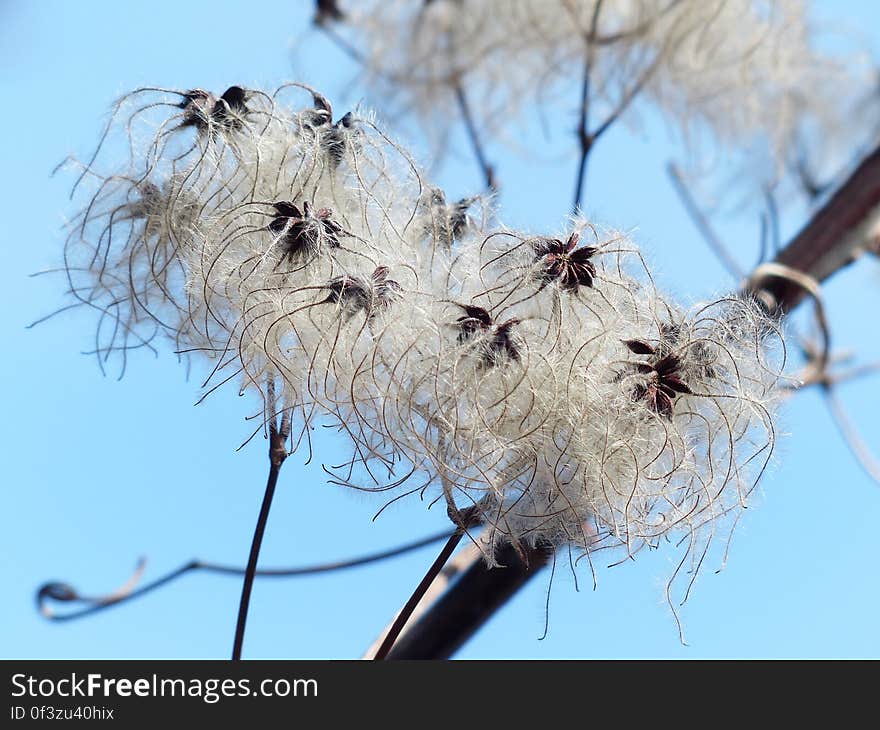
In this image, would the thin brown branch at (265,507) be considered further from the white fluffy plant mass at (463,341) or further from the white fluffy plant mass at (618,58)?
the white fluffy plant mass at (618,58)

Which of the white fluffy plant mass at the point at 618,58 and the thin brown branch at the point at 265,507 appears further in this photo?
the white fluffy plant mass at the point at 618,58

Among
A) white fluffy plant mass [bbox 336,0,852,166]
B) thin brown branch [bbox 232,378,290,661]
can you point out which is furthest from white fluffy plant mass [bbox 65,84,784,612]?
white fluffy plant mass [bbox 336,0,852,166]

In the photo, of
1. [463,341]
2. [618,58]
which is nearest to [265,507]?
[463,341]

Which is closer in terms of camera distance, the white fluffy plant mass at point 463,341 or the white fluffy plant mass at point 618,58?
the white fluffy plant mass at point 463,341

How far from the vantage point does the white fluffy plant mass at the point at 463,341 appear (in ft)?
2.92

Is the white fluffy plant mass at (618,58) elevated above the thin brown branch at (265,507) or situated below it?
above

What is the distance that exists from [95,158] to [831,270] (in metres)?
1.22

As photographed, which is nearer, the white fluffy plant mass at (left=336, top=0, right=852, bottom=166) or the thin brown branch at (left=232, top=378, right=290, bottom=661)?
the thin brown branch at (left=232, top=378, right=290, bottom=661)

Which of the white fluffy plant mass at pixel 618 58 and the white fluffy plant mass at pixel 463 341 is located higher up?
the white fluffy plant mass at pixel 618 58

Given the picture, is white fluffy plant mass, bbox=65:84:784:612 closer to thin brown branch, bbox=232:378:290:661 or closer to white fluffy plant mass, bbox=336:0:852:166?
thin brown branch, bbox=232:378:290:661

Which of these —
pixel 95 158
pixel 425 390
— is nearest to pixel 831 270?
pixel 425 390

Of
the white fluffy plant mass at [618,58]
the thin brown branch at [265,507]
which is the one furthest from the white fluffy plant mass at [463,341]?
the white fluffy plant mass at [618,58]

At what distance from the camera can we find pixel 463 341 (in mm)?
883

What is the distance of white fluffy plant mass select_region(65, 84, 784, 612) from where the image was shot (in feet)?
2.92
